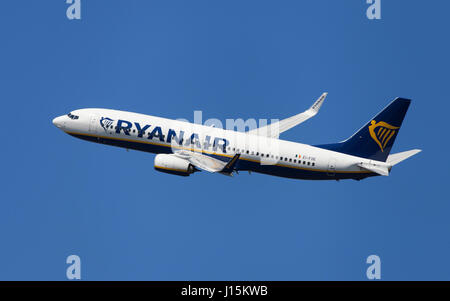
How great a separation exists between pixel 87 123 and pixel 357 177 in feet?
99.7

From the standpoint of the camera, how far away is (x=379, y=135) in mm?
77375

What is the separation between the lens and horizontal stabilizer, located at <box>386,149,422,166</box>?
7725 cm

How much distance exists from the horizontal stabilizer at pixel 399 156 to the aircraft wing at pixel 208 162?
16.7m

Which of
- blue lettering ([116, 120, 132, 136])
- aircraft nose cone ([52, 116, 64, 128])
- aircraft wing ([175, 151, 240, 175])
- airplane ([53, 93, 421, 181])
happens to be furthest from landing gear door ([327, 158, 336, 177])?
aircraft nose cone ([52, 116, 64, 128])

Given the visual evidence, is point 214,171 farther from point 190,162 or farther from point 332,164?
point 332,164

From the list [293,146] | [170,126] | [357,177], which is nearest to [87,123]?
[170,126]

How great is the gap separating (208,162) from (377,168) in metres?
17.9

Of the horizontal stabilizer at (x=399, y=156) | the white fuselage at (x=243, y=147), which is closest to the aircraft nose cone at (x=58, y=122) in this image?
the white fuselage at (x=243, y=147)

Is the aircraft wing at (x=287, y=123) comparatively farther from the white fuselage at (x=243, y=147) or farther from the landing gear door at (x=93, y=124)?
the landing gear door at (x=93, y=124)

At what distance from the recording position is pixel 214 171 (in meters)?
75.1

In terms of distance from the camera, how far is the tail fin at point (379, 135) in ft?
251

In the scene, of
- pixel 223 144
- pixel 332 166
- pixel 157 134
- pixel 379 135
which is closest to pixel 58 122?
pixel 157 134

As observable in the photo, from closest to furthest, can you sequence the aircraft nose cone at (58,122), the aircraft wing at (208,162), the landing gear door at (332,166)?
1. the aircraft wing at (208,162)
2. the landing gear door at (332,166)
3. the aircraft nose cone at (58,122)

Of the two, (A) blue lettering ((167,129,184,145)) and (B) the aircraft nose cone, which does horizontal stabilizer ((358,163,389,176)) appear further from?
(B) the aircraft nose cone
